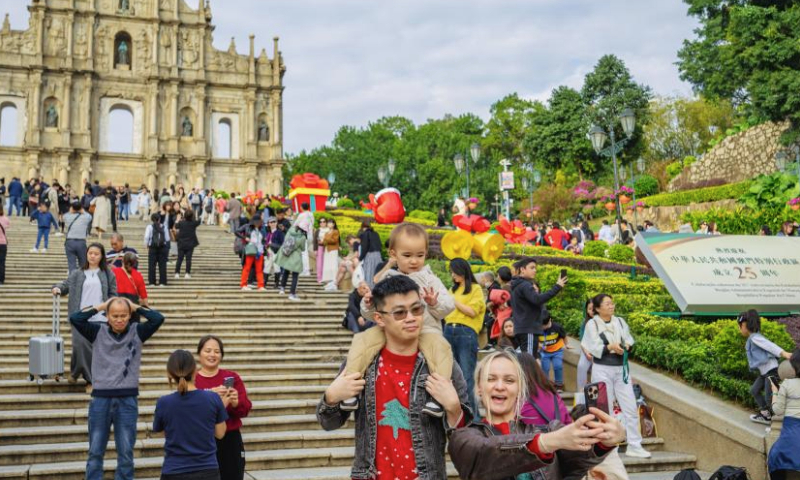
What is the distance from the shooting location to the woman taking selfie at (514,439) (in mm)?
2389

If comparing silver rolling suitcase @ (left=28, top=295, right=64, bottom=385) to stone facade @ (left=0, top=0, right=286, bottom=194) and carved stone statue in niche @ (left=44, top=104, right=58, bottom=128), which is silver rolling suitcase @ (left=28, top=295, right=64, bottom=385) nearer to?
stone facade @ (left=0, top=0, right=286, bottom=194)

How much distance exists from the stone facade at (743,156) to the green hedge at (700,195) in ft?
6.31

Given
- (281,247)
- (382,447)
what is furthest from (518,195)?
(382,447)

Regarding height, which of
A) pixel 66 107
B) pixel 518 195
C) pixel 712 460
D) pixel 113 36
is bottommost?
pixel 712 460

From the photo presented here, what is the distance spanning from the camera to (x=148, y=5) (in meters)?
44.8

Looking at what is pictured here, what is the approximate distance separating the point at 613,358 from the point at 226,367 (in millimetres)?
4691

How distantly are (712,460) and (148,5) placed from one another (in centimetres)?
4464

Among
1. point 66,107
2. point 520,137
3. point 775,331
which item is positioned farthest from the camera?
point 520,137

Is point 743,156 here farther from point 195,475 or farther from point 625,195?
point 195,475

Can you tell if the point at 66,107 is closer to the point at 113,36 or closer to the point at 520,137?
the point at 113,36

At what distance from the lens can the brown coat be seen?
2.58 m

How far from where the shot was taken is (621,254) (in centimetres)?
1794

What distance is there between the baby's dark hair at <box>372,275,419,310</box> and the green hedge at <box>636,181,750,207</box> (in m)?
28.7

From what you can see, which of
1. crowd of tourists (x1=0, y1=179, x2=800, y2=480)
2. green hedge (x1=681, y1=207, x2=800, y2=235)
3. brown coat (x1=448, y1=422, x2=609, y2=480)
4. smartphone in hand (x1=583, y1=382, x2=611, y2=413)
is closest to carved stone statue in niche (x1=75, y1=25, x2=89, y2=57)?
green hedge (x1=681, y1=207, x2=800, y2=235)
